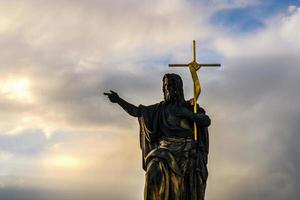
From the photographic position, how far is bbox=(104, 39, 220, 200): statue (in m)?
21.0

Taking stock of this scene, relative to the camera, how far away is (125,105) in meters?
22.0

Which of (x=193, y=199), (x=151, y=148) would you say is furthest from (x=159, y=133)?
(x=193, y=199)

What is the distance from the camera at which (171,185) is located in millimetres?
21016

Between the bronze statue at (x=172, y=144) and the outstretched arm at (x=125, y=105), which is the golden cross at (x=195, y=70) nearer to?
the bronze statue at (x=172, y=144)

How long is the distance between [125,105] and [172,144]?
1.84m

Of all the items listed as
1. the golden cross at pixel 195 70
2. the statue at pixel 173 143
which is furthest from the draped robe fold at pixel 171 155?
the golden cross at pixel 195 70

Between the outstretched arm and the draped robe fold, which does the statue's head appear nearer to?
the draped robe fold

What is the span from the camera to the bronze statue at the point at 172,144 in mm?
21000

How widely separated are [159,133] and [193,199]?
225cm

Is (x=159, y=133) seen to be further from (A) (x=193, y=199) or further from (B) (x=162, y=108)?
(A) (x=193, y=199)

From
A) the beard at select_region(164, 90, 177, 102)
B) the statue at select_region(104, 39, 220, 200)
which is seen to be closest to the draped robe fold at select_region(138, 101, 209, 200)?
the statue at select_region(104, 39, 220, 200)

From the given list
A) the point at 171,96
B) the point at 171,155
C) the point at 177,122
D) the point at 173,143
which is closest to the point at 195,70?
the point at 171,96

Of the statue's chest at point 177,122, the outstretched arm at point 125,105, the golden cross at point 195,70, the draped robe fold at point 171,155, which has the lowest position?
the draped robe fold at point 171,155

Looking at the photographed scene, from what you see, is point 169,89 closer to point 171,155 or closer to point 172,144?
point 172,144
